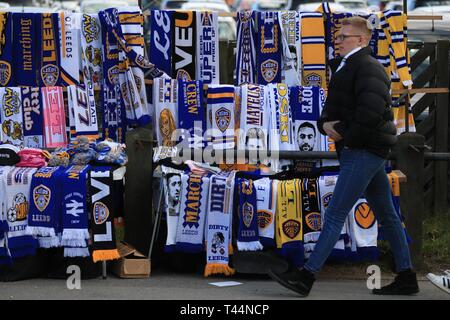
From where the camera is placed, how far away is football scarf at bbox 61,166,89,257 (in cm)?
651

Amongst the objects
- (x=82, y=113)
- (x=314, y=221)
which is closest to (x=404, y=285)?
(x=314, y=221)

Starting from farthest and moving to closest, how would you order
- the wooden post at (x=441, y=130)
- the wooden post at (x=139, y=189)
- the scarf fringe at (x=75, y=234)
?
the wooden post at (x=441, y=130), the wooden post at (x=139, y=189), the scarf fringe at (x=75, y=234)

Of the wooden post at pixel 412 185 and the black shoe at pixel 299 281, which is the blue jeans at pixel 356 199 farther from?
the wooden post at pixel 412 185

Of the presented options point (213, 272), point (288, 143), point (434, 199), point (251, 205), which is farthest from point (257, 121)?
point (434, 199)

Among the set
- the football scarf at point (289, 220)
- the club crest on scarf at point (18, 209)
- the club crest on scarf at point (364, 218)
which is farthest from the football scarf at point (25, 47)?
the club crest on scarf at point (364, 218)

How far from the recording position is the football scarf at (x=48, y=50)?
7.41m

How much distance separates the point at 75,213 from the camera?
6.52 metres

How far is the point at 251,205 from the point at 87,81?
186 centimetres

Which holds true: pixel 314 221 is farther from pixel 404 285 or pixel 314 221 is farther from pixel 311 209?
pixel 404 285

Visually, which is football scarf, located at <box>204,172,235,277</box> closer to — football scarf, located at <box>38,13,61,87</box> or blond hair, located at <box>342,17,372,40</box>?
blond hair, located at <box>342,17,372,40</box>

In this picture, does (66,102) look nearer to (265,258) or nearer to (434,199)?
(265,258)

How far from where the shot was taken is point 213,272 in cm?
672

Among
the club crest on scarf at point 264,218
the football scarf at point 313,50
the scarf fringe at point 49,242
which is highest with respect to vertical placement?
the football scarf at point 313,50

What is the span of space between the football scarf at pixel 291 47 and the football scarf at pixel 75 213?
2011 millimetres
